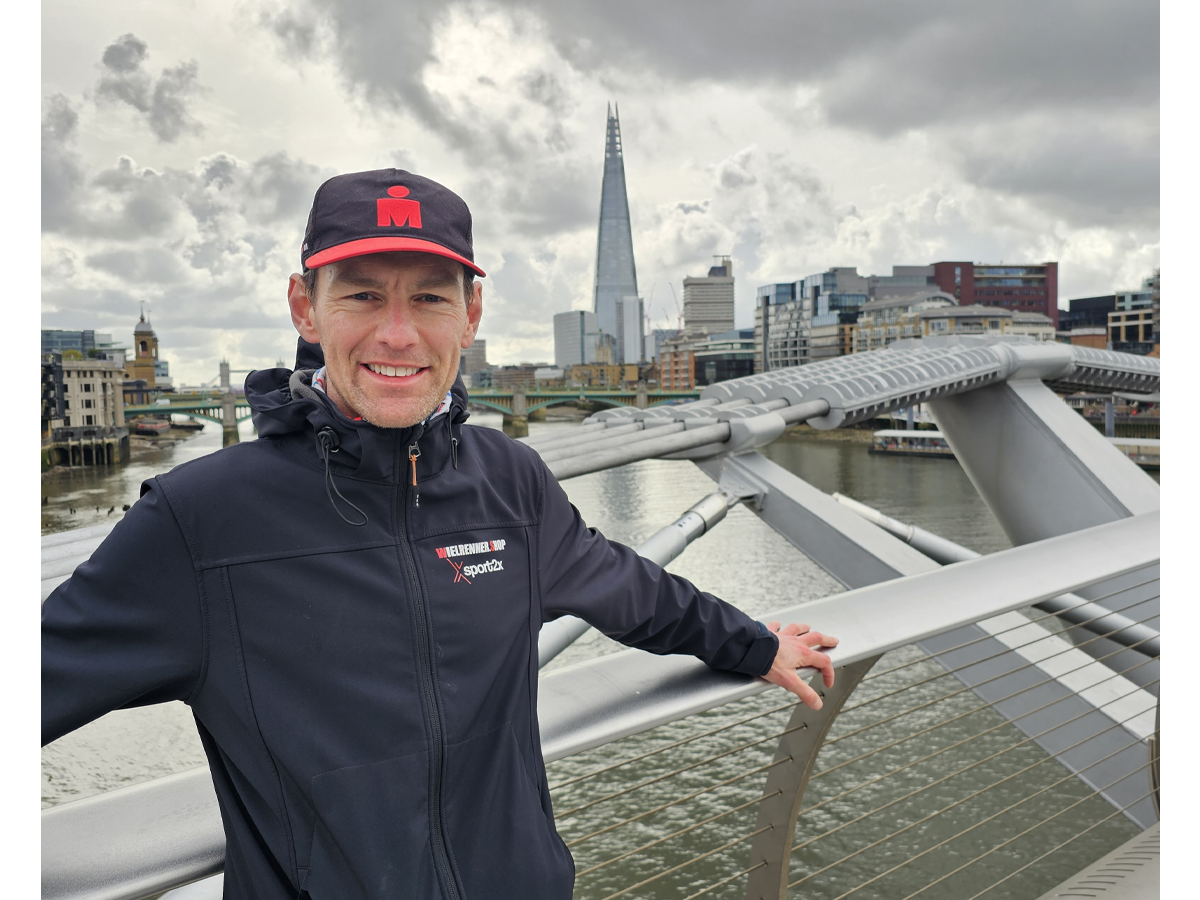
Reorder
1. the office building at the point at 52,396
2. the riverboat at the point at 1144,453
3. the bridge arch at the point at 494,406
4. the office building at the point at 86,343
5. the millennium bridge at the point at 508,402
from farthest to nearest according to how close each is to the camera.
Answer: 1. the office building at the point at 86,343
2. the riverboat at the point at 1144,453
3. the bridge arch at the point at 494,406
4. the office building at the point at 52,396
5. the millennium bridge at the point at 508,402

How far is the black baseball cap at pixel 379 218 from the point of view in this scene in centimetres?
80

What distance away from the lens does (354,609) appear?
773 millimetres

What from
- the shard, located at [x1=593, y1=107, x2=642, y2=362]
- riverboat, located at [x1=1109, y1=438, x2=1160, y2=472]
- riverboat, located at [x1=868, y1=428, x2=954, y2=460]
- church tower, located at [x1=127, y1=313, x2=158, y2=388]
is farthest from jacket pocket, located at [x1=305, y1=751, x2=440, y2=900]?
the shard, located at [x1=593, y1=107, x2=642, y2=362]

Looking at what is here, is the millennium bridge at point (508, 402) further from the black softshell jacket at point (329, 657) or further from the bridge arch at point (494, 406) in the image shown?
the black softshell jacket at point (329, 657)

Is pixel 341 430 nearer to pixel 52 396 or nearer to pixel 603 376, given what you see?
pixel 52 396

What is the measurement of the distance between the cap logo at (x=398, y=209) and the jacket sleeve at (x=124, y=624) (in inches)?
11.4

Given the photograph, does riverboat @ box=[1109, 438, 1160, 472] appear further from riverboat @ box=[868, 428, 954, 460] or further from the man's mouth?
the man's mouth

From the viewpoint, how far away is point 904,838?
6438mm

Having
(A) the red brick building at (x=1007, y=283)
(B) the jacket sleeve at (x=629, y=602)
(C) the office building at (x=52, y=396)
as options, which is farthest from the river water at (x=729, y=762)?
(A) the red brick building at (x=1007, y=283)

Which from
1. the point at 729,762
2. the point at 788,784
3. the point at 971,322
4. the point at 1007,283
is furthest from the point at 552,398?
the point at 1007,283

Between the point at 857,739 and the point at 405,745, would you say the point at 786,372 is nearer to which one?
the point at 857,739

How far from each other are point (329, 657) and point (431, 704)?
0.09 meters

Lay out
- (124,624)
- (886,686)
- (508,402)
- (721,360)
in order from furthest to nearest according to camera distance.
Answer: (721,360) < (508,402) < (886,686) < (124,624)

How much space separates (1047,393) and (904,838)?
10.6ft
